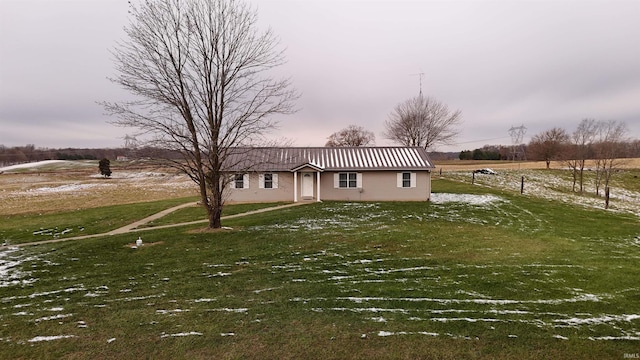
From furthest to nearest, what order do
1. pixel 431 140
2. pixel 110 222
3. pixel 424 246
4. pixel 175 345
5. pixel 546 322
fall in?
pixel 431 140
pixel 110 222
pixel 424 246
pixel 546 322
pixel 175 345

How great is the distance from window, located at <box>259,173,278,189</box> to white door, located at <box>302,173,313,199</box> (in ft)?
6.51

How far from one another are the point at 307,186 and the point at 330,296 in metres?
18.5

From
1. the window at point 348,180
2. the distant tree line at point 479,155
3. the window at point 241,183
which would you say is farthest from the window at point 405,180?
the distant tree line at point 479,155

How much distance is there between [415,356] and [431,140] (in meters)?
43.6

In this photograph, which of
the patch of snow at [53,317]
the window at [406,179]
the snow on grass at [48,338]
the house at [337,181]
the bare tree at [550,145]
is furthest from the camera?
the bare tree at [550,145]

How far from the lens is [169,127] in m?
14.1

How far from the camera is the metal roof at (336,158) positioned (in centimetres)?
2520

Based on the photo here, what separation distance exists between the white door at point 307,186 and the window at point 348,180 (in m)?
2.05

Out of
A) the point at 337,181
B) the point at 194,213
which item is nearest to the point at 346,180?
the point at 337,181

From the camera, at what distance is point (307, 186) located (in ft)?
84.0

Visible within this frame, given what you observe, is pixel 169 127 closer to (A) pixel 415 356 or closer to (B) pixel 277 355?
(B) pixel 277 355

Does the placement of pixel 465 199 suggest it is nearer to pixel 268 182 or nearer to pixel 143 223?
pixel 268 182

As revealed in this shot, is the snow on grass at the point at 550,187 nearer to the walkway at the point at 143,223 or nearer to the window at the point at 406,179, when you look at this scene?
the window at the point at 406,179

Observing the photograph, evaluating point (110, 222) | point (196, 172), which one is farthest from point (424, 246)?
point (110, 222)
